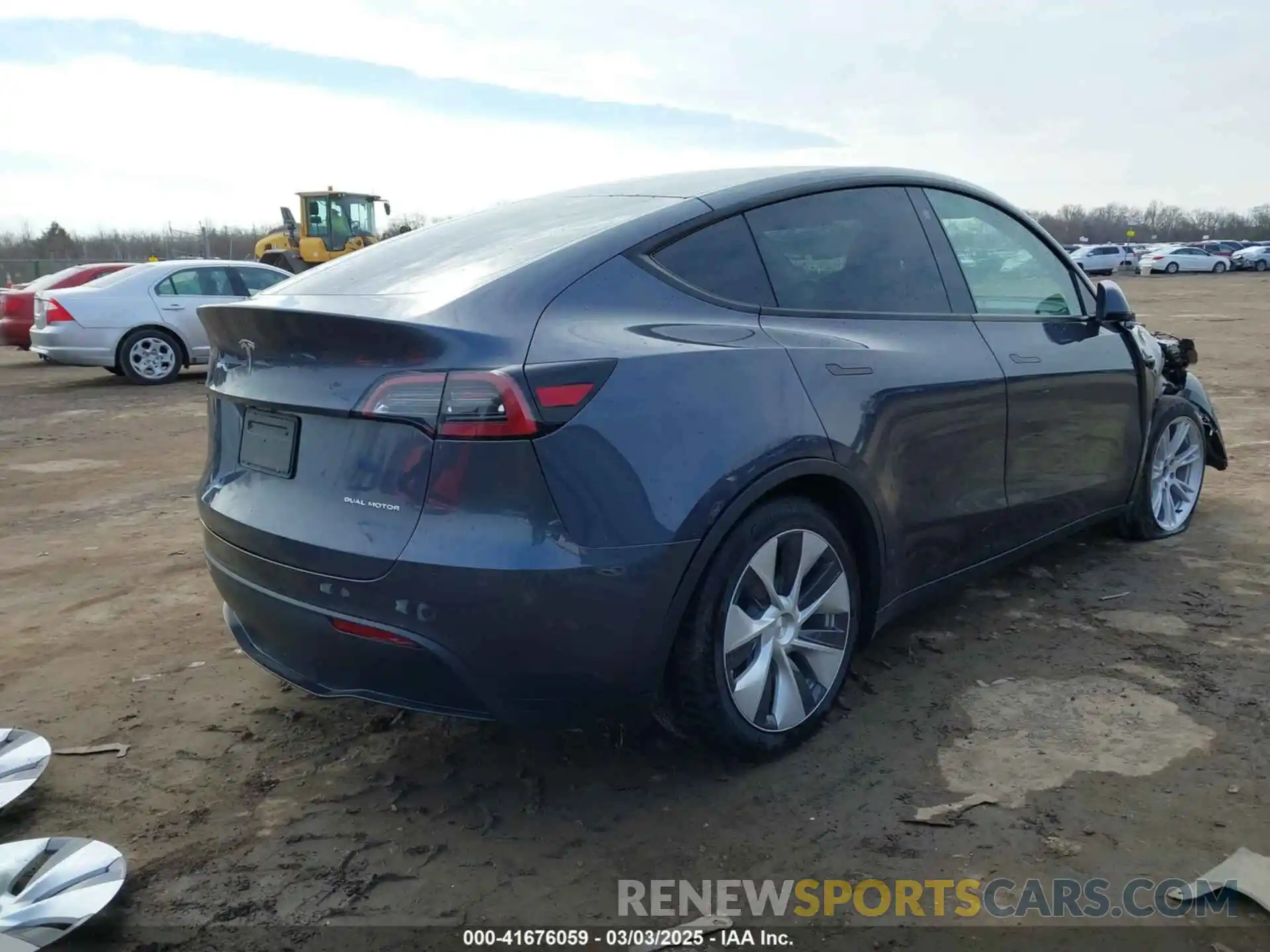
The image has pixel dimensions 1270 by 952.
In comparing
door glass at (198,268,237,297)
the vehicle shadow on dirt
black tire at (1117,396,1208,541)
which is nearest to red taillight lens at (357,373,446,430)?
the vehicle shadow on dirt

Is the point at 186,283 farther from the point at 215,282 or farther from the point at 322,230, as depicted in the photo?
the point at 322,230

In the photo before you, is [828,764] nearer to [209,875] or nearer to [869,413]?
[869,413]

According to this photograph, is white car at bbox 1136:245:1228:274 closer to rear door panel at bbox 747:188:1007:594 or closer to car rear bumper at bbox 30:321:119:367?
car rear bumper at bbox 30:321:119:367

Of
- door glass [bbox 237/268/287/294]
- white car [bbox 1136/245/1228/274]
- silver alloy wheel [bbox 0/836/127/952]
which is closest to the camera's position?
silver alloy wheel [bbox 0/836/127/952]

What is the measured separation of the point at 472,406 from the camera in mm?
2357

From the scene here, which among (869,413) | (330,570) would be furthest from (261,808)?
(869,413)

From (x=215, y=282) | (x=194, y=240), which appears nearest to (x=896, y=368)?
(x=215, y=282)

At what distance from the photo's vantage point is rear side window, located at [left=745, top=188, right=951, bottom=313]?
3.11 meters

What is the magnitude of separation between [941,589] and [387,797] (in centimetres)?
196

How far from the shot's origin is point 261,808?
2820mm

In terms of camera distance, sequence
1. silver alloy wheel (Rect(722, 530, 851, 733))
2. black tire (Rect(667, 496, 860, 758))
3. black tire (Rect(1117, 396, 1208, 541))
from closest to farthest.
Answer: black tire (Rect(667, 496, 860, 758)) < silver alloy wheel (Rect(722, 530, 851, 733)) < black tire (Rect(1117, 396, 1208, 541))

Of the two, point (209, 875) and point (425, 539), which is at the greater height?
point (425, 539)

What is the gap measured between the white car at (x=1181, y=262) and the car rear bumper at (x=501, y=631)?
55.7m

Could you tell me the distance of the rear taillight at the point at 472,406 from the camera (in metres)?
2.35
